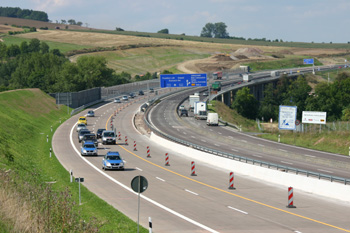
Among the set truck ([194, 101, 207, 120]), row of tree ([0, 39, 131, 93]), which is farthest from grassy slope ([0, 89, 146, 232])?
row of tree ([0, 39, 131, 93])

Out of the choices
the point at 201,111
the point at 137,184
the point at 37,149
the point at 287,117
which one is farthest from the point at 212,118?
the point at 137,184

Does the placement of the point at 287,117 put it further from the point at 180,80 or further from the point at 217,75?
the point at 217,75

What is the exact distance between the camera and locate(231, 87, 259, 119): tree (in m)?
136

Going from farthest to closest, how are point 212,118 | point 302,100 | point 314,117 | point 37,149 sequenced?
1. point 302,100
2. point 212,118
3. point 314,117
4. point 37,149

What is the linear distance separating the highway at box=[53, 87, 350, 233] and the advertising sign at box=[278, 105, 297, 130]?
103ft

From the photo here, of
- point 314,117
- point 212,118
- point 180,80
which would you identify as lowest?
point 212,118

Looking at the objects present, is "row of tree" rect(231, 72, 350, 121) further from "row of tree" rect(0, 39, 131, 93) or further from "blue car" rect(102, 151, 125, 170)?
"blue car" rect(102, 151, 125, 170)

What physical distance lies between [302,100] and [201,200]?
111 metres

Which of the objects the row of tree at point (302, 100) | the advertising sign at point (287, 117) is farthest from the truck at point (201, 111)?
the row of tree at point (302, 100)

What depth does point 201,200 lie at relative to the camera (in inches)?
1149

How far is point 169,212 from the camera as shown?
25797mm

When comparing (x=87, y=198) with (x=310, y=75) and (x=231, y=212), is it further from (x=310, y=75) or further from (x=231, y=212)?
(x=310, y=75)

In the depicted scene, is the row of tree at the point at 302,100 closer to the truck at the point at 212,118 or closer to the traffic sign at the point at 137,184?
the truck at the point at 212,118

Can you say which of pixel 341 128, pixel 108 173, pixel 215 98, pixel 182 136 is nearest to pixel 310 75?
pixel 215 98
